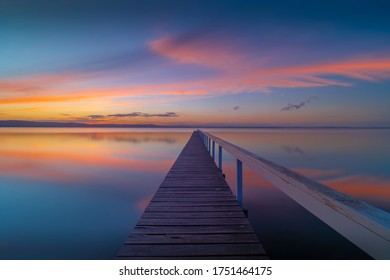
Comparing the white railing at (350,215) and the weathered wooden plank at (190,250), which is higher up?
the white railing at (350,215)

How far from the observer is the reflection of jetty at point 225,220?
2.73 feet

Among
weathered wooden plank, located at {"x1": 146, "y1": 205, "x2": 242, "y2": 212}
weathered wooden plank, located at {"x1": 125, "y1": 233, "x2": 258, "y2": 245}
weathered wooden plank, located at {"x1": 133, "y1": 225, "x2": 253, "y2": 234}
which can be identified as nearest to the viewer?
weathered wooden plank, located at {"x1": 125, "y1": 233, "x2": 258, "y2": 245}

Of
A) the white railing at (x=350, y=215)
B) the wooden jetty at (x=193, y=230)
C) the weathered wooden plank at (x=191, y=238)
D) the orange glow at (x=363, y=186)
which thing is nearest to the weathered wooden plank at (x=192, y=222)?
the wooden jetty at (x=193, y=230)

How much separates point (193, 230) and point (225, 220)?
1.31 feet

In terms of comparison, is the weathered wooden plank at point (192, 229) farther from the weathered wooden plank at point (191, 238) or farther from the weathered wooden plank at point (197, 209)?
the weathered wooden plank at point (197, 209)

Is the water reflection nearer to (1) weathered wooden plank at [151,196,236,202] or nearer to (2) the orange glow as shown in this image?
(1) weathered wooden plank at [151,196,236,202]

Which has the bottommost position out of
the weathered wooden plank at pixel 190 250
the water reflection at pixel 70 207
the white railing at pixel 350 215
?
the water reflection at pixel 70 207

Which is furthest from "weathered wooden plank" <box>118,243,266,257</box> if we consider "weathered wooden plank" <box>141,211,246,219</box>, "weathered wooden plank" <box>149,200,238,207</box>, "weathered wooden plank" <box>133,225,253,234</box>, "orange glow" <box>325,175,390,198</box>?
"orange glow" <box>325,175,390,198</box>

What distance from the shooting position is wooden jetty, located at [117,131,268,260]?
5.49ft

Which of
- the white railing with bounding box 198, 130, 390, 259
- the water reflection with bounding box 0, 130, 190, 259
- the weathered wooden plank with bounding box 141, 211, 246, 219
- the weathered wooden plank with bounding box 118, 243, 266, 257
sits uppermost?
the white railing with bounding box 198, 130, 390, 259

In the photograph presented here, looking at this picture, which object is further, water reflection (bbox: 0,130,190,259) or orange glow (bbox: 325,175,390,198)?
orange glow (bbox: 325,175,390,198)

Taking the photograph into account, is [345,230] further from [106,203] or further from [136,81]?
[136,81]

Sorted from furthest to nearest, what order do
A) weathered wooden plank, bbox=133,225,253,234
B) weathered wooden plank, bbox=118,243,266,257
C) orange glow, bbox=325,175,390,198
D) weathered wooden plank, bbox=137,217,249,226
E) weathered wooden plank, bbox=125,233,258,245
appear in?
orange glow, bbox=325,175,390,198, weathered wooden plank, bbox=137,217,249,226, weathered wooden plank, bbox=133,225,253,234, weathered wooden plank, bbox=125,233,258,245, weathered wooden plank, bbox=118,243,266,257

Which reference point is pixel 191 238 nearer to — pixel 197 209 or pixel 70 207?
pixel 197 209
